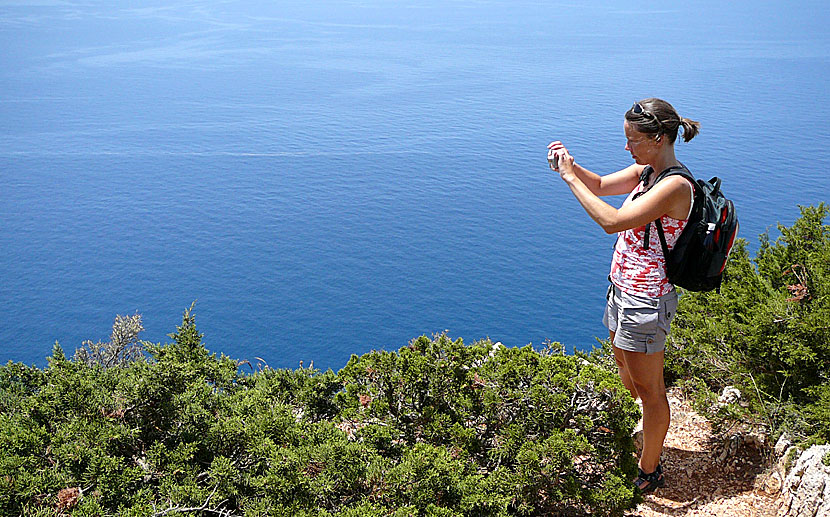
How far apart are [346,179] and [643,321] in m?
48.4

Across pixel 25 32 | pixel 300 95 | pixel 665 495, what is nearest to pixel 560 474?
pixel 665 495

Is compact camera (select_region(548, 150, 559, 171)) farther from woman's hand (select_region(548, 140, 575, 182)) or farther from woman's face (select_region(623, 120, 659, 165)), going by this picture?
woman's face (select_region(623, 120, 659, 165))

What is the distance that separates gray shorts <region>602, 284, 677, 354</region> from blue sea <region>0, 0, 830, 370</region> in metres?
29.1

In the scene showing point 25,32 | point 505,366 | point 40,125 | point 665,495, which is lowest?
point 665,495

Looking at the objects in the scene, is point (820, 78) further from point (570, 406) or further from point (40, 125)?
point (570, 406)

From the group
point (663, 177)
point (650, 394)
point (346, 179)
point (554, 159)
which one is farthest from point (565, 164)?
point (346, 179)

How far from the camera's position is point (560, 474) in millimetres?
3998

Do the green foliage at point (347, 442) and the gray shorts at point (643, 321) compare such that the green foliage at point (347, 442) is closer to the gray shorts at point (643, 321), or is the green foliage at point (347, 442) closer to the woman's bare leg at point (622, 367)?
the woman's bare leg at point (622, 367)

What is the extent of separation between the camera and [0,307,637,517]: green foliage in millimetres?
3619

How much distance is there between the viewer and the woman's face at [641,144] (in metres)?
3.71

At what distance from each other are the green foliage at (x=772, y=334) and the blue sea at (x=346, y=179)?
87.7 ft

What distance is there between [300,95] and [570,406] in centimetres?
7133

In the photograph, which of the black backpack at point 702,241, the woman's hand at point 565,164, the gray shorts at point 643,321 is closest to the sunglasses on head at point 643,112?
the black backpack at point 702,241

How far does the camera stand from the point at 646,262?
3.81 meters
